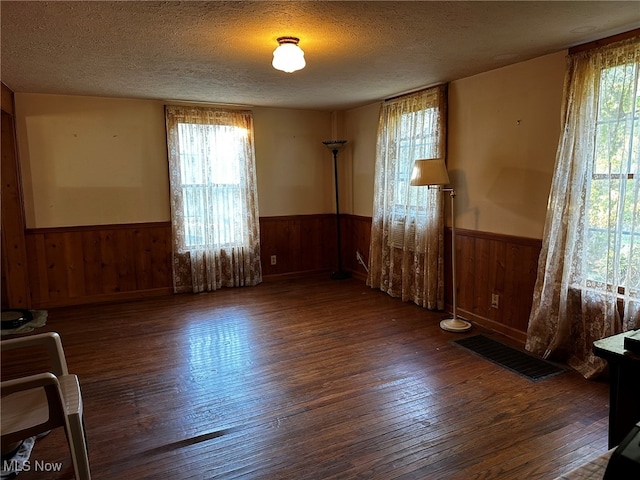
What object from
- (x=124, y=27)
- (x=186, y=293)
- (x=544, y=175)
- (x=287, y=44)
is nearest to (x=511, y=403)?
(x=544, y=175)

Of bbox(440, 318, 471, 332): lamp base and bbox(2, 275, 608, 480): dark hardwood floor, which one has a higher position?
bbox(440, 318, 471, 332): lamp base

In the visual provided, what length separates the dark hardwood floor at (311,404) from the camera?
6.59ft

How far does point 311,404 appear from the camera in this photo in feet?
8.33

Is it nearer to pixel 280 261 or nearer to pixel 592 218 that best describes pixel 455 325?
pixel 592 218

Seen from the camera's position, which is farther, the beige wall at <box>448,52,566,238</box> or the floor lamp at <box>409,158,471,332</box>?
the floor lamp at <box>409,158,471,332</box>

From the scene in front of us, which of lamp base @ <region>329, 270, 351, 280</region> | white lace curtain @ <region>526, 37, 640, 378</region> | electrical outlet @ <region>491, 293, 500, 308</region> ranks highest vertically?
white lace curtain @ <region>526, 37, 640, 378</region>

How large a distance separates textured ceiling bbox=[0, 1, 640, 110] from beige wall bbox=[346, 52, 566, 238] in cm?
16

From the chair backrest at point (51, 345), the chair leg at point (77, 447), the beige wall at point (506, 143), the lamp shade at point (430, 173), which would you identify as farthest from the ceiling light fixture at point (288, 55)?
the chair leg at point (77, 447)

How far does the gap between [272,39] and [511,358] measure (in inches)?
111

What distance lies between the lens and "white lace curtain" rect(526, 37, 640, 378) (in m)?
2.61

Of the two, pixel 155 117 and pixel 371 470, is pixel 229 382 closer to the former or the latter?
pixel 371 470

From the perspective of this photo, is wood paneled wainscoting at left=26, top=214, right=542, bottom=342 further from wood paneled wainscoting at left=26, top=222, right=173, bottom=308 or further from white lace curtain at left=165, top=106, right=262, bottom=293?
white lace curtain at left=165, top=106, right=262, bottom=293

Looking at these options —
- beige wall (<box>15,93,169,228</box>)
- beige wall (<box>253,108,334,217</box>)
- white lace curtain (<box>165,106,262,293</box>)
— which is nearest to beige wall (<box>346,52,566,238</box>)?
beige wall (<box>253,108,334,217</box>)

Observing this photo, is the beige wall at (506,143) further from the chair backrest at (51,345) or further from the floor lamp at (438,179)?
the chair backrest at (51,345)
